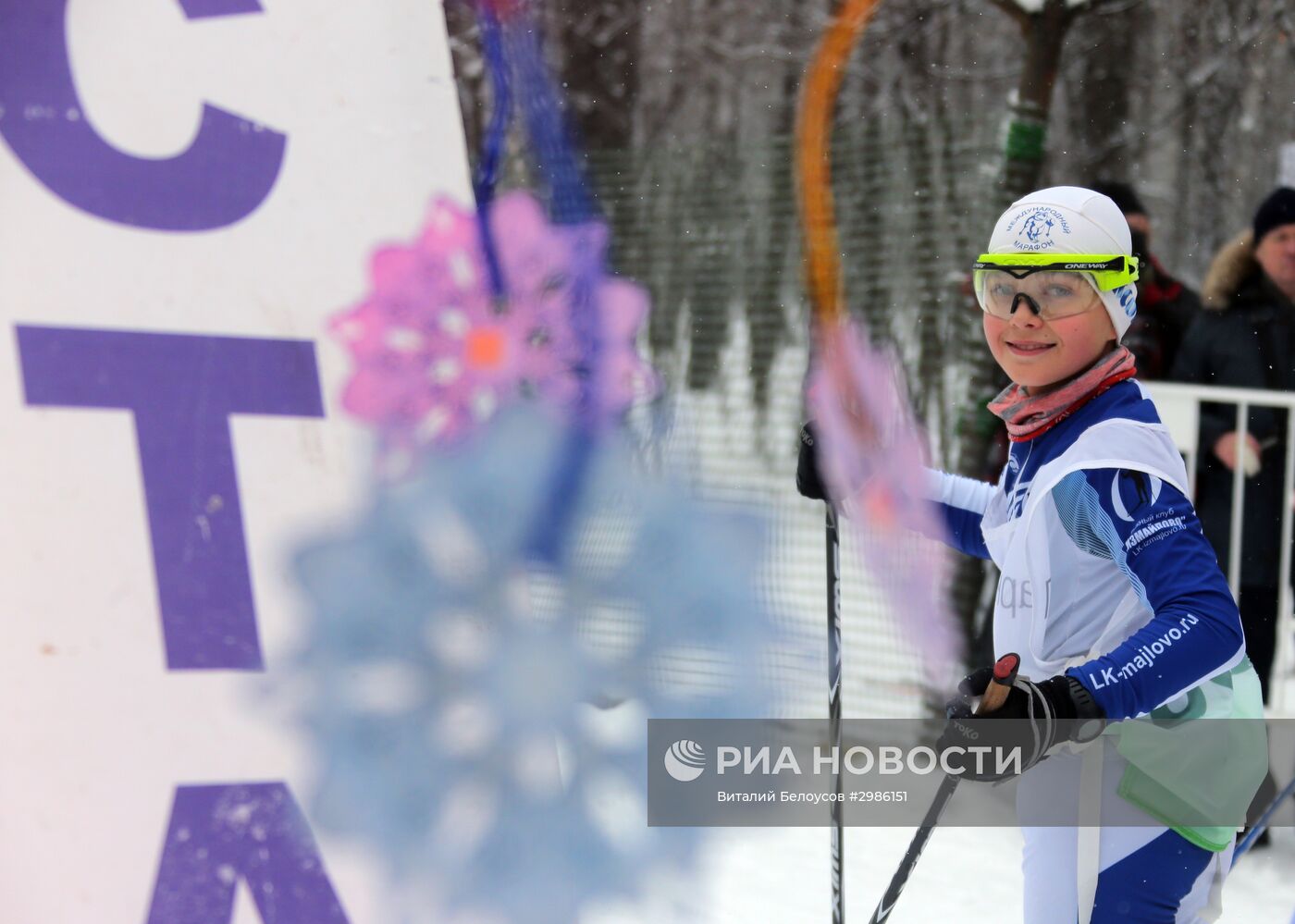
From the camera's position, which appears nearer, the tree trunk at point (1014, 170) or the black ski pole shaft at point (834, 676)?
the black ski pole shaft at point (834, 676)

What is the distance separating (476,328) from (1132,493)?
1598 mm

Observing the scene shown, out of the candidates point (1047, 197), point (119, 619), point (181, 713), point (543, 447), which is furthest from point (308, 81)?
point (1047, 197)

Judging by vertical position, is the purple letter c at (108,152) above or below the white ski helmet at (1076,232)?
above

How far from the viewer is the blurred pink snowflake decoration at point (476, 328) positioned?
2.41 m

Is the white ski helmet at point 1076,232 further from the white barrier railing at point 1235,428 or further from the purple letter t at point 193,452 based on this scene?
the white barrier railing at point 1235,428

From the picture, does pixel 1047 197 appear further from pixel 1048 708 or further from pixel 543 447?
pixel 543 447

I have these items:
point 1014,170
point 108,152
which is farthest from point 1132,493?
point 1014,170

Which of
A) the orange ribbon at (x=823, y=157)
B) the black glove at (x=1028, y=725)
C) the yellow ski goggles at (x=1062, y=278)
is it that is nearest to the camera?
the black glove at (x=1028, y=725)

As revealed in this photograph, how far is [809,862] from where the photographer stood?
2.79 metres

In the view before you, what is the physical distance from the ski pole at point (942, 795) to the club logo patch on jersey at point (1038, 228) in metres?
0.52

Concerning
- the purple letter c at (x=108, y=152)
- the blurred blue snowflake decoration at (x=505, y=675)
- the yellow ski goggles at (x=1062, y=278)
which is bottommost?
the blurred blue snowflake decoration at (x=505, y=675)

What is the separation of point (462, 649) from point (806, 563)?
0.92 metres

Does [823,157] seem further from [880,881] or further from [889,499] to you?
[880,881]

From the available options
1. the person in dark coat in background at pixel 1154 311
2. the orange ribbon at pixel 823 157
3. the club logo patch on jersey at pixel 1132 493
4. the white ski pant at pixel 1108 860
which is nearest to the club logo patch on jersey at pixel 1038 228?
the club logo patch on jersey at pixel 1132 493
